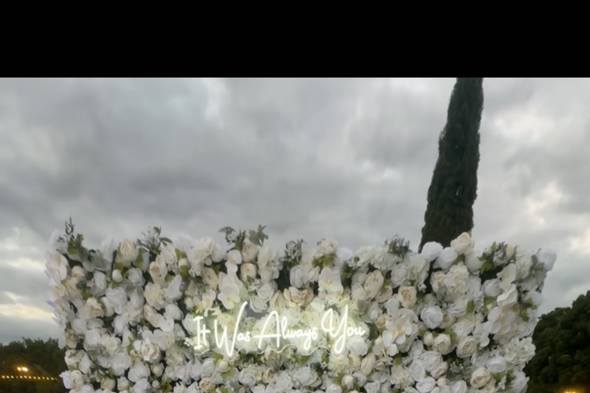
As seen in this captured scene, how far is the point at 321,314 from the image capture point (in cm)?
419

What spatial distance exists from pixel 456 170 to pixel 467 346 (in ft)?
10.1

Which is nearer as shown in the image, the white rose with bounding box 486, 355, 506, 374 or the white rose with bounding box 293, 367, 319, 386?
the white rose with bounding box 486, 355, 506, 374

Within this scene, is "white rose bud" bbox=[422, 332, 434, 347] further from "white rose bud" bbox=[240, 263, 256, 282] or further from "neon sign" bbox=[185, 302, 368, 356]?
"white rose bud" bbox=[240, 263, 256, 282]

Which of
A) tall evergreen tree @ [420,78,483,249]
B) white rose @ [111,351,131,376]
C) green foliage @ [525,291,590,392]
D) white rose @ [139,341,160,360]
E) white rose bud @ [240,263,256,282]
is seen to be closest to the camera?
white rose bud @ [240,263,256,282]

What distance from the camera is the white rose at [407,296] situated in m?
4.08

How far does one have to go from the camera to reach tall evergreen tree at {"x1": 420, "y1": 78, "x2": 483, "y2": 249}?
6648 millimetres

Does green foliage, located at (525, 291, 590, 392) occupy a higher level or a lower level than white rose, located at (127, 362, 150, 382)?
higher

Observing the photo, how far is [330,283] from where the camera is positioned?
4.14m

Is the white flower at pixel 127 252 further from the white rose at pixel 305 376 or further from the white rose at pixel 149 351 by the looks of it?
the white rose at pixel 305 376

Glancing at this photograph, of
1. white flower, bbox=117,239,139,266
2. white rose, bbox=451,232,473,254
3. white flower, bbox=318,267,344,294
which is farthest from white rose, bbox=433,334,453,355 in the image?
white flower, bbox=117,239,139,266

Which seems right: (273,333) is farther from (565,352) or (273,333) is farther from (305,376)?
(565,352)

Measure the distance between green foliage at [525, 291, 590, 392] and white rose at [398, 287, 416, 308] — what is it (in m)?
6.55
